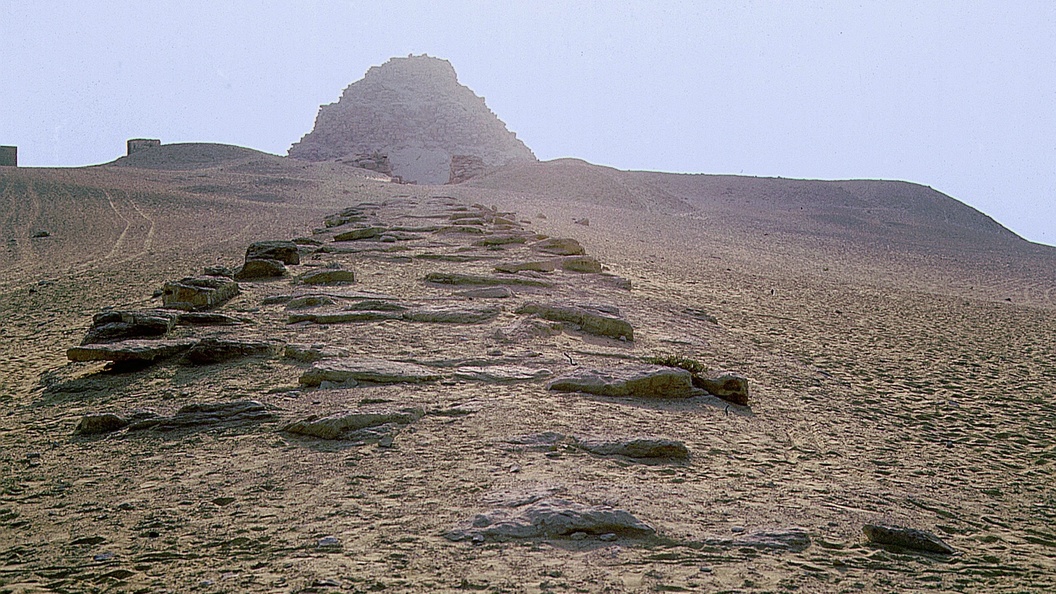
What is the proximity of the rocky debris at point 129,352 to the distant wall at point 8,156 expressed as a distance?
1079 inches

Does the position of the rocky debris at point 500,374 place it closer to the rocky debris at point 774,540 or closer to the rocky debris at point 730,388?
the rocky debris at point 730,388

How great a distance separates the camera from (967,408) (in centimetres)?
546

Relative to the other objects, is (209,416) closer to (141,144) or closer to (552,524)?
(552,524)

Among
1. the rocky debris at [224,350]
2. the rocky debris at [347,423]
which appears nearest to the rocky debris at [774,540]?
the rocky debris at [347,423]

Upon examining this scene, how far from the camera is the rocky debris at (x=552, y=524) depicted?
9.12 ft

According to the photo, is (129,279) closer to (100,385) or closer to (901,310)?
(100,385)

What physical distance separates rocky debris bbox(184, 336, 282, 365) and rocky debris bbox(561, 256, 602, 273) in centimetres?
452

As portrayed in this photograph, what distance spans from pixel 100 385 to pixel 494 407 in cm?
237

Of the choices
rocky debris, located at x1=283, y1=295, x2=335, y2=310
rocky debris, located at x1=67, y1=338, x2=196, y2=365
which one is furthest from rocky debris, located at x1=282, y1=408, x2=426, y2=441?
rocky debris, located at x1=283, y1=295, x2=335, y2=310

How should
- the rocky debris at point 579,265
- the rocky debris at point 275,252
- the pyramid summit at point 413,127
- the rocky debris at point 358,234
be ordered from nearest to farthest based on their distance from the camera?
the rocky debris at point 275,252, the rocky debris at point 579,265, the rocky debris at point 358,234, the pyramid summit at point 413,127

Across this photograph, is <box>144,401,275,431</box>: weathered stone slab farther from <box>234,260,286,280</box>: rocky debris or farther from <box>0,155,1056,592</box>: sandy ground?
<box>234,260,286,280</box>: rocky debris

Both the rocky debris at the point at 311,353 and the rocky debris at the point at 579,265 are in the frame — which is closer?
the rocky debris at the point at 311,353

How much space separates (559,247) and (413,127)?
45941mm

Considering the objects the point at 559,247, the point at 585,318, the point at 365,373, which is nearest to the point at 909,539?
the point at 365,373
